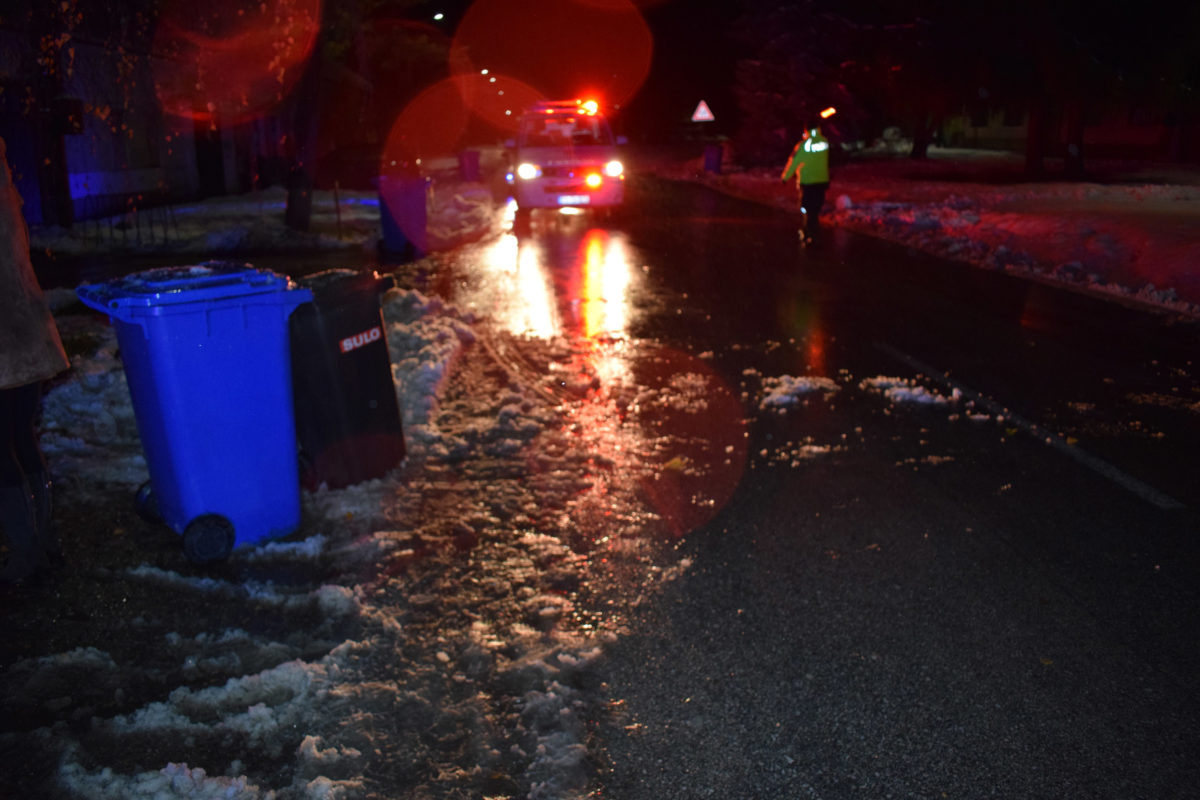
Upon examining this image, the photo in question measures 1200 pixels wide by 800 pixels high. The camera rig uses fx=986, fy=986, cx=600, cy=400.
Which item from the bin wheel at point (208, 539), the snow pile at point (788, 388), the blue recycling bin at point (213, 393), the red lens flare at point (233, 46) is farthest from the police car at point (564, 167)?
the bin wheel at point (208, 539)

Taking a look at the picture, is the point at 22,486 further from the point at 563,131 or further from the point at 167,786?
the point at 563,131

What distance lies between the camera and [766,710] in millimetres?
3430

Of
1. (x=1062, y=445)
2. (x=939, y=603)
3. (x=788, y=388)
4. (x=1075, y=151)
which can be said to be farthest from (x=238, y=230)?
(x=1075, y=151)

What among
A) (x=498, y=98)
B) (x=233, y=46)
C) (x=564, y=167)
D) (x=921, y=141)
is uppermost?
(x=498, y=98)

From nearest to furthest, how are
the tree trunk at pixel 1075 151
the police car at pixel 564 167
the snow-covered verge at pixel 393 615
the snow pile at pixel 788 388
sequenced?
the snow-covered verge at pixel 393 615 → the snow pile at pixel 788 388 → the police car at pixel 564 167 → the tree trunk at pixel 1075 151

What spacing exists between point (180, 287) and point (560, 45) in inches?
3050

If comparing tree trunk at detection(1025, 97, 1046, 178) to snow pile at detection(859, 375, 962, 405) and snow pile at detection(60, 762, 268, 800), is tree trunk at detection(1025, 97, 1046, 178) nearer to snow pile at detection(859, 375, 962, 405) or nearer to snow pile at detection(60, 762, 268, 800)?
snow pile at detection(859, 375, 962, 405)

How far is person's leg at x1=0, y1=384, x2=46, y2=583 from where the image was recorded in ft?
13.4

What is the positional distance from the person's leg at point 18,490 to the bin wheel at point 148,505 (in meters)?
0.60

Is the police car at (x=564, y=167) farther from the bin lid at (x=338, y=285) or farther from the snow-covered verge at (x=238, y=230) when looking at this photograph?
the bin lid at (x=338, y=285)

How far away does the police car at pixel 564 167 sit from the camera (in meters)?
18.7

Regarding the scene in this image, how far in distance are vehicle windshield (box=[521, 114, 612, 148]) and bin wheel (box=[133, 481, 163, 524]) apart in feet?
50.8

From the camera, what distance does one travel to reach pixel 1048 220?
674 inches

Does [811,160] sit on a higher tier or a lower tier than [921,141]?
lower
